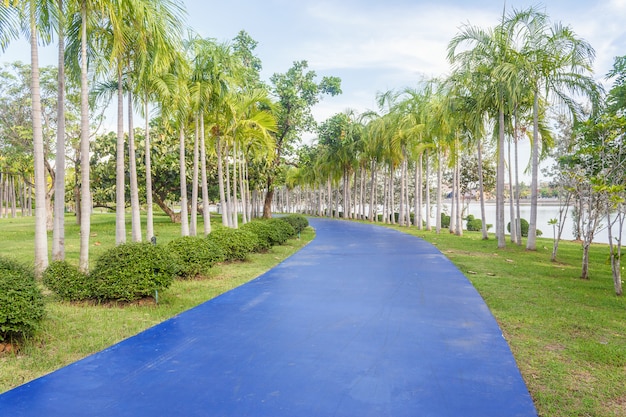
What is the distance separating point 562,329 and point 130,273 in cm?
651

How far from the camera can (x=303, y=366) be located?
4.58m

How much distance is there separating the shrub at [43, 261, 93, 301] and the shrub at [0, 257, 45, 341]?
1713mm

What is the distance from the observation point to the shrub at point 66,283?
23.1ft

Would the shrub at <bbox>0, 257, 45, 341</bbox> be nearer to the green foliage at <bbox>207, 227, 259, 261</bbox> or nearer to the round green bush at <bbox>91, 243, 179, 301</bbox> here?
the round green bush at <bbox>91, 243, 179, 301</bbox>

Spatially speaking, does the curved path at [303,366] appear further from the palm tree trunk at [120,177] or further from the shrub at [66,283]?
the palm tree trunk at [120,177]

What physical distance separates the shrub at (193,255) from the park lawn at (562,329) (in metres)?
5.84

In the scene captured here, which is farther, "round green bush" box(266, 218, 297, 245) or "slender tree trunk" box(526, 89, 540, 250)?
"round green bush" box(266, 218, 297, 245)

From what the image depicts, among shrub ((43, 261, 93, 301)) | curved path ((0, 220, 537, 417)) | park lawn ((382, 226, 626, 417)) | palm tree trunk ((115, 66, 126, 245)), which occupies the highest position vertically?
palm tree trunk ((115, 66, 126, 245))

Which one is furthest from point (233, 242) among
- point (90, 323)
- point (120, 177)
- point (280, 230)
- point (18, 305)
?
point (18, 305)

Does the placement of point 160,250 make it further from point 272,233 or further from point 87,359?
point 272,233

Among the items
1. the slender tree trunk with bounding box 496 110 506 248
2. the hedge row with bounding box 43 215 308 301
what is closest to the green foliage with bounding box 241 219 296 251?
the hedge row with bounding box 43 215 308 301

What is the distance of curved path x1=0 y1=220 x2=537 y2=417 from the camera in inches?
146

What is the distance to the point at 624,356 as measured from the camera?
4.96 metres

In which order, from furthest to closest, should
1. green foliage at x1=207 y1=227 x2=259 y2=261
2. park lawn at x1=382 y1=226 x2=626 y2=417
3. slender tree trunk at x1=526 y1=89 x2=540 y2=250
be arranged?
slender tree trunk at x1=526 y1=89 x2=540 y2=250, green foliage at x1=207 y1=227 x2=259 y2=261, park lawn at x1=382 y1=226 x2=626 y2=417
